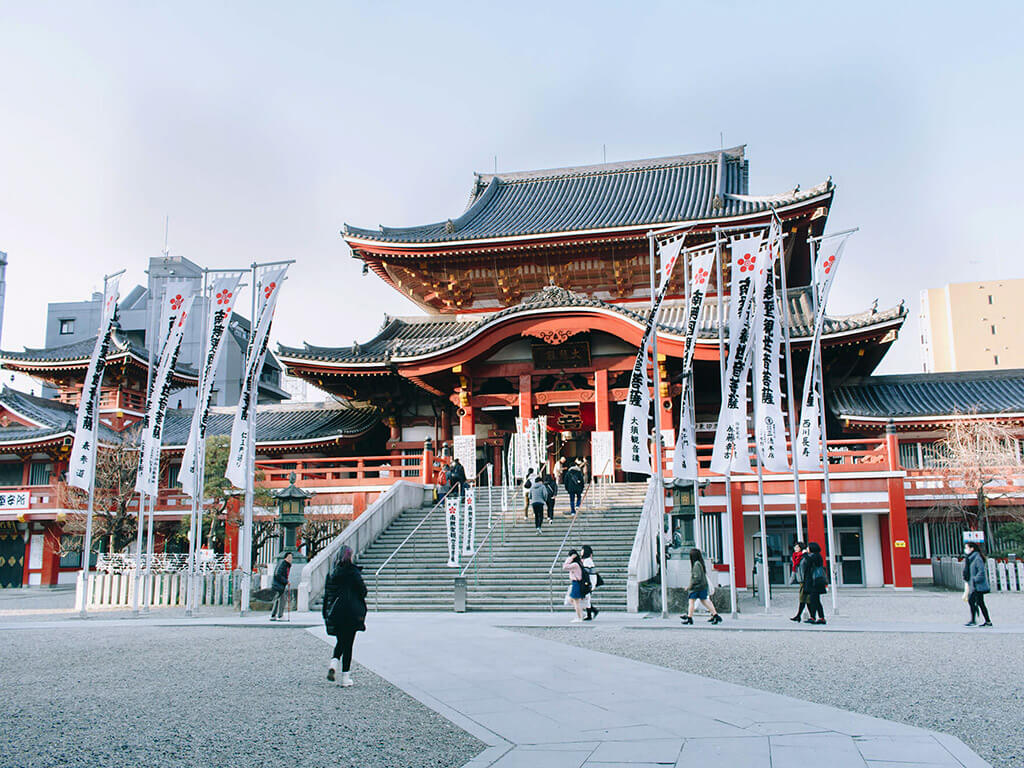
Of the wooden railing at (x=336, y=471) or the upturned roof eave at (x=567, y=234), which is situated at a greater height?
the upturned roof eave at (x=567, y=234)

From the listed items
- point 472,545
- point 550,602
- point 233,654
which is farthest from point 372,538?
point 233,654

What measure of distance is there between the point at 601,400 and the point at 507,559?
8.37m

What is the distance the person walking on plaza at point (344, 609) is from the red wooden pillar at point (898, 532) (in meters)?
17.5

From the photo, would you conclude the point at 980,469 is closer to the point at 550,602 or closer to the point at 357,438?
the point at 550,602

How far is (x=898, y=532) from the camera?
74.4ft

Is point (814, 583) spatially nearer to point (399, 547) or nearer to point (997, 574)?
point (399, 547)

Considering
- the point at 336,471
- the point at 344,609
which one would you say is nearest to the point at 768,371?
the point at 344,609

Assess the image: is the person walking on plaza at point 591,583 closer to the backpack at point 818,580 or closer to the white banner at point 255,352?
the backpack at point 818,580

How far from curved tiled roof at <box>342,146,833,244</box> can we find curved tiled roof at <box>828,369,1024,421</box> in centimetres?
664

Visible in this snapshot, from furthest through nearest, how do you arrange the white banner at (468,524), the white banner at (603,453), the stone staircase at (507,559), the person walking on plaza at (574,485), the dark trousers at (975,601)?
the white banner at (603,453), the person walking on plaza at (574,485), the white banner at (468,524), the stone staircase at (507,559), the dark trousers at (975,601)

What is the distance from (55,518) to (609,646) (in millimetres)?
25323

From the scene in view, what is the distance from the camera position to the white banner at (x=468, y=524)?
1886 centimetres

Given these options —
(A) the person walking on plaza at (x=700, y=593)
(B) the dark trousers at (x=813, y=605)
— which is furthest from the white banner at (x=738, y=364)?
(B) the dark trousers at (x=813, y=605)

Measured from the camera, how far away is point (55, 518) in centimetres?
3094
